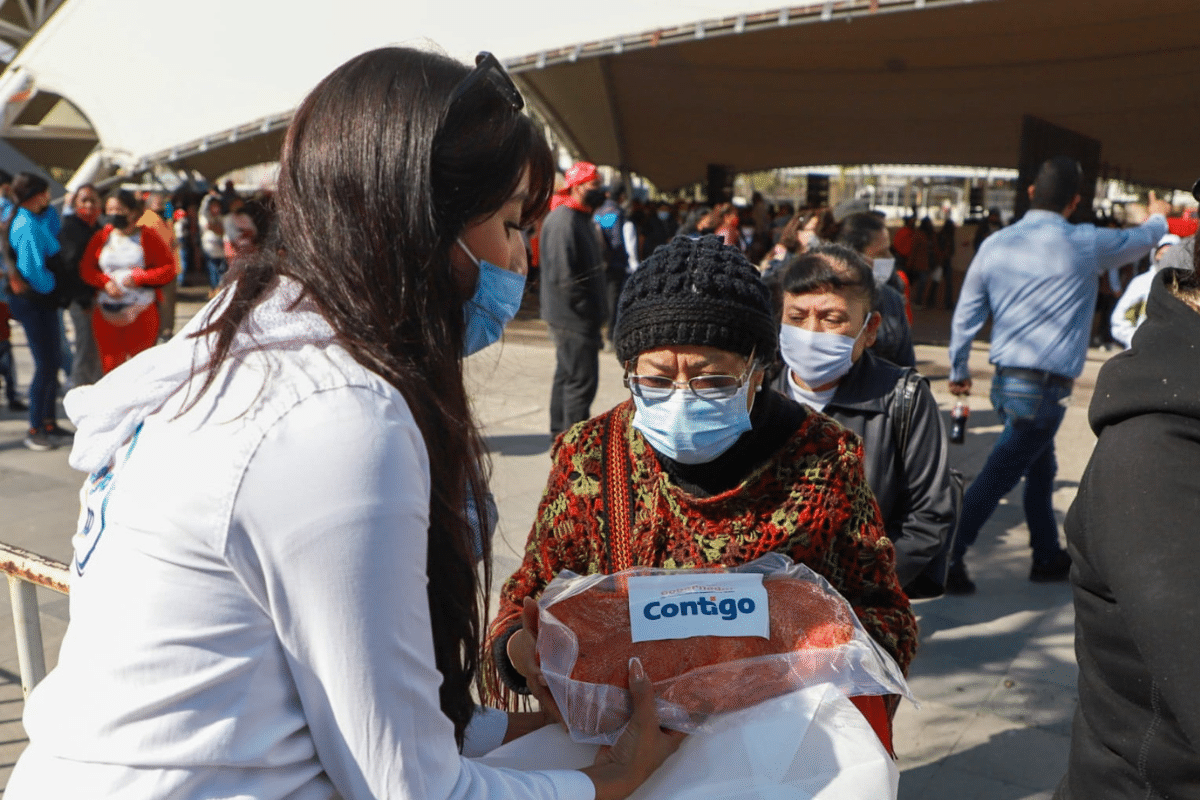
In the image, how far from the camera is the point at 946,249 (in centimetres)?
1753

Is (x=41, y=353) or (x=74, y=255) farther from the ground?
(x=74, y=255)

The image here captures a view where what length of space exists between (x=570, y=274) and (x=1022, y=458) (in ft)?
11.2

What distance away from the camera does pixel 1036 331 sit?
4.86 m

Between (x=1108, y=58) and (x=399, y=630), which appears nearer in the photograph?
(x=399, y=630)

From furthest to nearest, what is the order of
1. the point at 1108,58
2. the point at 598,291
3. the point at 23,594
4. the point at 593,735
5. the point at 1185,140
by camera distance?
1. the point at 1185,140
2. the point at 1108,58
3. the point at 598,291
4. the point at 23,594
5. the point at 593,735

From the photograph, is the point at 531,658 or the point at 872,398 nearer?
the point at 531,658

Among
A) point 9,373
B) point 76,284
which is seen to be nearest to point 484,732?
point 76,284

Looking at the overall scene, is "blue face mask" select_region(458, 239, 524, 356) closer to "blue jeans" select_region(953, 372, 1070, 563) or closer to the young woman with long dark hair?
the young woman with long dark hair

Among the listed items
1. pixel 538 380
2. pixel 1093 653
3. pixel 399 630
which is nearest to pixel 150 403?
pixel 399 630

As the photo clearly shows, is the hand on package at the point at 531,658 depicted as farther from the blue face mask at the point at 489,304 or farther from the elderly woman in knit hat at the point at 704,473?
the blue face mask at the point at 489,304

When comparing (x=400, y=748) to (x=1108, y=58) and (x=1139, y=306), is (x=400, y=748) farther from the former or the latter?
(x=1108, y=58)

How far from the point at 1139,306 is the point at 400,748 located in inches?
222

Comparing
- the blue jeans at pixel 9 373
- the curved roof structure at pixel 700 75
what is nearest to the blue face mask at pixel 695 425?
the blue jeans at pixel 9 373

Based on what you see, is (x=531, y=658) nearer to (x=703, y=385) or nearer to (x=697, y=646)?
(x=697, y=646)
